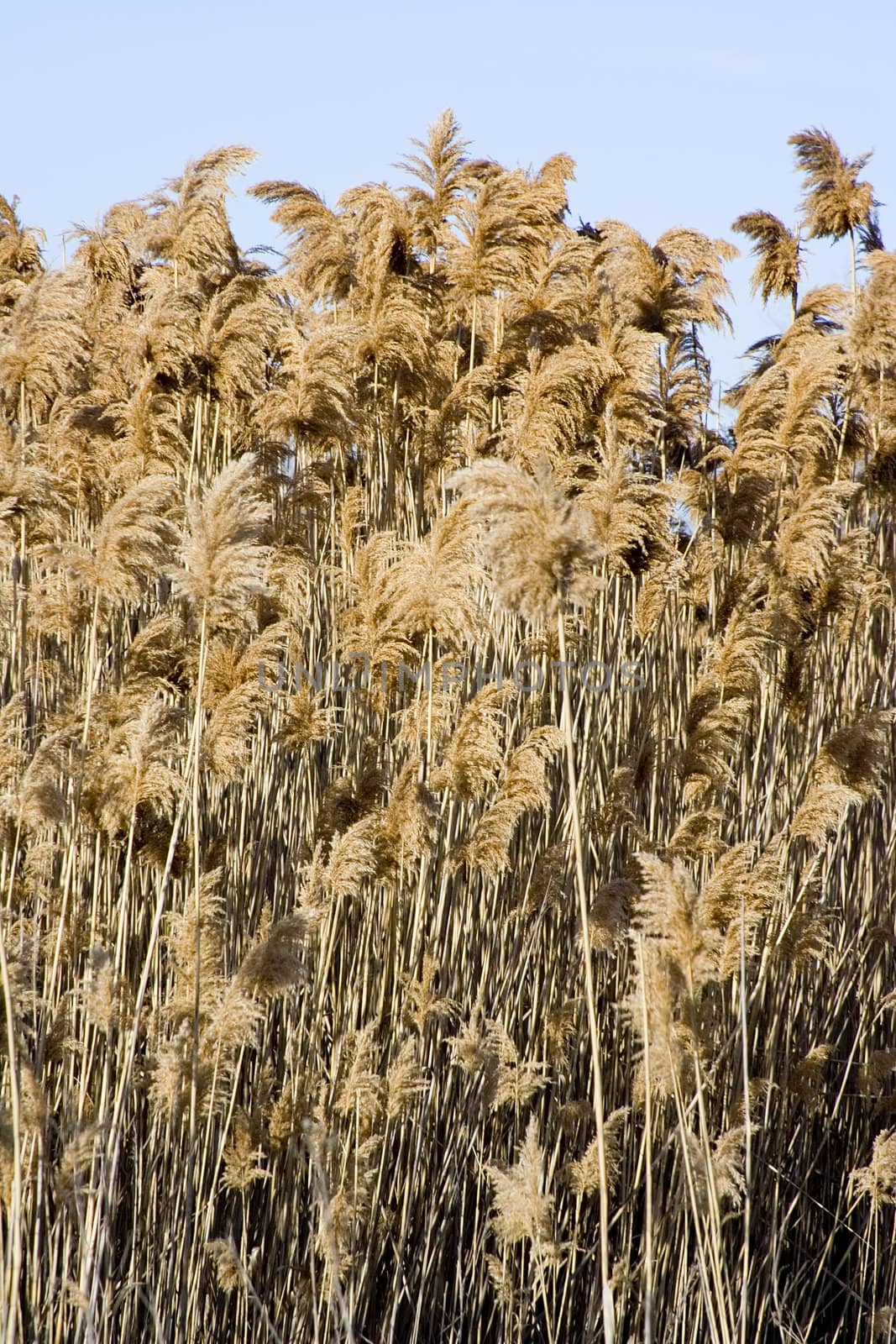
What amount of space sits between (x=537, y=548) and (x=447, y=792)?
192 cm

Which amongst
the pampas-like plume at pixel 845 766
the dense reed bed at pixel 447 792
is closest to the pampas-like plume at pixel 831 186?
the dense reed bed at pixel 447 792

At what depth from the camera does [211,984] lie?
3.34 meters

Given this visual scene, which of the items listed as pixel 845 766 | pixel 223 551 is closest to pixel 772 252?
pixel 845 766

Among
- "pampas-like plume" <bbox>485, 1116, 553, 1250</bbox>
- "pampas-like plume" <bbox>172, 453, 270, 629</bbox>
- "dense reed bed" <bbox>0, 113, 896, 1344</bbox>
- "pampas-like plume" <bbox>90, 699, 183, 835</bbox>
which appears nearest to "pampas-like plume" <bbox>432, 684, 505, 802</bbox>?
"dense reed bed" <bbox>0, 113, 896, 1344</bbox>

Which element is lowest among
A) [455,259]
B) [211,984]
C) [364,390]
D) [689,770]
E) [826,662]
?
[211,984]

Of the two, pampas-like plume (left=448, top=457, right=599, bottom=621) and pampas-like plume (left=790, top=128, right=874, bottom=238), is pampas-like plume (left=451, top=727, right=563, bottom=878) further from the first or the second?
pampas-like plume (left=790, top=128, right=874, bottom=238)

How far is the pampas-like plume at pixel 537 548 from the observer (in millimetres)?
2555

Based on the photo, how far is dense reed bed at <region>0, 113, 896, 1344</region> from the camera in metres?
3.23

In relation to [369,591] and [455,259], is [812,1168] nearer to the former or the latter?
[369,591]

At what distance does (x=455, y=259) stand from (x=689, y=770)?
2991 millimetres

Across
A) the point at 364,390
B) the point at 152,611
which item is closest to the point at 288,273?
the point at 364,390

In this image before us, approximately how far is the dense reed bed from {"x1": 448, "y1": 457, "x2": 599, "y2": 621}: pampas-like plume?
0.03 feet

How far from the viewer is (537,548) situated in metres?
2.56

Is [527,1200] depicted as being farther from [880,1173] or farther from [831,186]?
[831,186]
